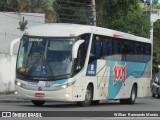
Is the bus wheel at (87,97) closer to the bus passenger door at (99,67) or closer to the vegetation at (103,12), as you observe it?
the bus passenger door at (99,67)

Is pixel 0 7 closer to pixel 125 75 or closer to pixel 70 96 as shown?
pixel 125 75

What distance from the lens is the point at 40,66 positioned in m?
20.0

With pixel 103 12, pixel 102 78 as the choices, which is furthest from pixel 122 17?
pixel 102 78

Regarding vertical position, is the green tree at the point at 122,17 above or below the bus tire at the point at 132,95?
above

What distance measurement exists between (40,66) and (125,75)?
22.4ft

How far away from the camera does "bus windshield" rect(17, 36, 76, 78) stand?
1991cm

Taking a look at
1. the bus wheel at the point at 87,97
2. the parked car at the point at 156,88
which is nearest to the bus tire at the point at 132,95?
the bus wheel at the point at 87,97

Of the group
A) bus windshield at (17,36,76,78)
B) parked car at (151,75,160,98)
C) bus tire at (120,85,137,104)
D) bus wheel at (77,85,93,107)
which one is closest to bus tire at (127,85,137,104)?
bus tire at (120,85,137,104)

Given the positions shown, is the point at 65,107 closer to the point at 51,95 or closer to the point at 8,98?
the point at 51,95

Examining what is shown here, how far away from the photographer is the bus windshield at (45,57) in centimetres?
1991

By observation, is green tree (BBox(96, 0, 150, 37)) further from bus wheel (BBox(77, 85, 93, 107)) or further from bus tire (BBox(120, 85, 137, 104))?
bus wheel (BBox(77, 85, 93, 107))

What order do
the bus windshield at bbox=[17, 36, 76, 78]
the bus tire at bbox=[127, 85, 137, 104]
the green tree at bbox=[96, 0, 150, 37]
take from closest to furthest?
the bus windshield at bbox=[17, 36, 76, 78]
the bus tire at bbox=[127, 85, 137, 104]
the green tree at bbox=[96, 0, 150, 37]

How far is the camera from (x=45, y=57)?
2006cm

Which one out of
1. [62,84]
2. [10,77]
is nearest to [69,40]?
[62,84]
